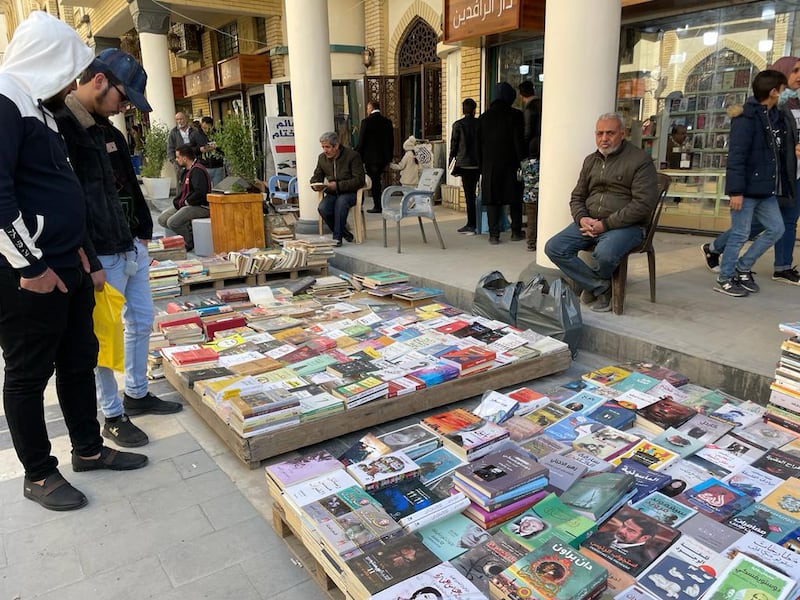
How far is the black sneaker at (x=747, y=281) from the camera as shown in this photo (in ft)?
15.8

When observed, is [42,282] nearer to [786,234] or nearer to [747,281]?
[747,281]

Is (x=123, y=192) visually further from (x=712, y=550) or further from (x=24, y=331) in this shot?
(x=712, y=550)

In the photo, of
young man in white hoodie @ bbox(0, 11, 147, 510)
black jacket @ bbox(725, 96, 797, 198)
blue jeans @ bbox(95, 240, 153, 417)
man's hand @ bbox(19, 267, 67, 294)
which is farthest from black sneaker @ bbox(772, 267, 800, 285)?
man's hand @ bbox(19, 267, 67, 294)

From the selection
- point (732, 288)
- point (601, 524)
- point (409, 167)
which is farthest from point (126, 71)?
point (409, 167)

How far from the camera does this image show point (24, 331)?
7.88 feet

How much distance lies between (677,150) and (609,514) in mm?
6409

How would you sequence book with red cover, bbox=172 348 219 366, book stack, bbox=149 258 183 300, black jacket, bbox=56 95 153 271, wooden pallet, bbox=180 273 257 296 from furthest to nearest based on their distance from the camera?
wooden pallet, bbox=180 273 257 296 → book stack, bbox=149 258 183 300 → book with red cover, bbox=172 348 219 366 → black jacket, bbox=56 95 153 271

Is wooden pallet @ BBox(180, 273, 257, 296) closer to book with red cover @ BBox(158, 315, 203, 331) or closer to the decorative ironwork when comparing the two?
book with red cover @ BBox(158, 315, 203, 331)

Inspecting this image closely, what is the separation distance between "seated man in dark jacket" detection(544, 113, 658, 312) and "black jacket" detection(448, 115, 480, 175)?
134 inches

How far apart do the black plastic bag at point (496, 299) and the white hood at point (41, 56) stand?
3090 millimetres

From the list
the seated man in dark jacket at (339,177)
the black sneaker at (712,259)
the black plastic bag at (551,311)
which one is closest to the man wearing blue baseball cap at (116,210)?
the black plastic bag at (551,311)

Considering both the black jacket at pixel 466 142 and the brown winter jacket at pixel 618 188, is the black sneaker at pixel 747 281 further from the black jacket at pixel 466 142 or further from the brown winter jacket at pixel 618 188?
the black jacket at pixel 466 142

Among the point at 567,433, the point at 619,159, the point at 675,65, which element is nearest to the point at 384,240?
the point at 619,159

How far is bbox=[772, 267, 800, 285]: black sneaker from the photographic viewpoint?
504 centimetres
